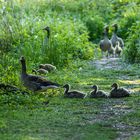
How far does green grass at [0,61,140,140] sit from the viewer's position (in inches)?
376

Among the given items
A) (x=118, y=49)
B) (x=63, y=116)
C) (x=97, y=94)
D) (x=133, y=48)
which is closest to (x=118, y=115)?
(x=63, y=116)

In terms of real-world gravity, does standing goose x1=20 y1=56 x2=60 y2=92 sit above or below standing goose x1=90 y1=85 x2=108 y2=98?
above

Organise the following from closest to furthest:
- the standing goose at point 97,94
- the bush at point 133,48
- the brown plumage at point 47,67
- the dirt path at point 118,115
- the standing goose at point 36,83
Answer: the dirt path at point 118,115
the standing goose at point 97,94
the standing goose at point 36,83
the brown plumage at point 47,67
the bush at point 133,48

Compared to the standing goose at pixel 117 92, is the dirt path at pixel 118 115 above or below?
below

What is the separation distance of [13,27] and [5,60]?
2397 mm

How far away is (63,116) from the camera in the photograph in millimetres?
11070

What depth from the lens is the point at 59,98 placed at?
43.2ft

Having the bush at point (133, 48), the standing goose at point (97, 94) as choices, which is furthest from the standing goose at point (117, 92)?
the bush at point (133, 48)

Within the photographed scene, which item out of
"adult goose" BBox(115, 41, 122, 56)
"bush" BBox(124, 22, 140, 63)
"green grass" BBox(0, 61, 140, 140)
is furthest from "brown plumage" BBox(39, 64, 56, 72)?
"adult goose" BBox(115, 41, 122, 56)

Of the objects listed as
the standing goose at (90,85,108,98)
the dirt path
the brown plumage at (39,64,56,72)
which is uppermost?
the brown plumage at (39,64,56,72)

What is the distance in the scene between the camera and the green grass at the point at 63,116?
31.4 ft

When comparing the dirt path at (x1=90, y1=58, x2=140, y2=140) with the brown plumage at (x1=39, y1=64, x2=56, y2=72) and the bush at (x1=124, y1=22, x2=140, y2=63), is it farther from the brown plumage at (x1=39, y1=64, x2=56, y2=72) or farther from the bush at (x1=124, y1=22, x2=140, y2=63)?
the bush at (x1=124, y1=22, x2=140, y2=63)

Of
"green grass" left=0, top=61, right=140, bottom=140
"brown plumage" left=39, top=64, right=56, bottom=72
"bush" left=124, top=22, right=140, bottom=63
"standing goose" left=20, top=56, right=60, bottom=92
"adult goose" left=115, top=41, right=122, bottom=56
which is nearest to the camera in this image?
"green grass" left=0, top=61, right=140, bottom=140

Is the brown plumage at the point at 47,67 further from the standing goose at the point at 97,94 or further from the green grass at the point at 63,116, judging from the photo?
the standing goose at the point at 97,94
